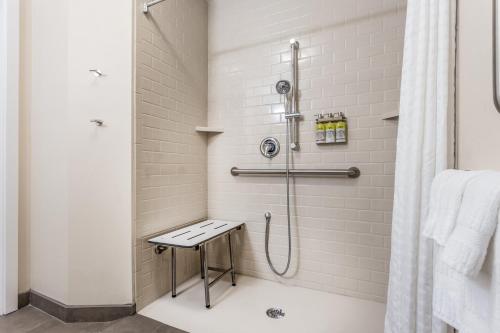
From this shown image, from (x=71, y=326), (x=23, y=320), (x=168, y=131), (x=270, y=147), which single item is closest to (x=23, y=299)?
(x=23, y=320)

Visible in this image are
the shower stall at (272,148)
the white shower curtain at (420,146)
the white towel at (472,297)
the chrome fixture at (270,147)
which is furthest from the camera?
the chrome fixture at (270,147)

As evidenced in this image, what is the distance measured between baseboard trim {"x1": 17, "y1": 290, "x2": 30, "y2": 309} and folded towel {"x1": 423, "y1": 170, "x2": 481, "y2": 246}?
8.03ft

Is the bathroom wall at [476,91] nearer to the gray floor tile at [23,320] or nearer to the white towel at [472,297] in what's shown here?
the white towel at [472,297]

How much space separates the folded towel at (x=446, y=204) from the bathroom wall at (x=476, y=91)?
134 mm

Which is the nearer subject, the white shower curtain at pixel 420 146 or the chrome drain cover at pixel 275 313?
the white shower curtain at pixel 420 146

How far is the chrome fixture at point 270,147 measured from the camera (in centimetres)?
215

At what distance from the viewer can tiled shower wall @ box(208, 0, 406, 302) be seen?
6.01 feet

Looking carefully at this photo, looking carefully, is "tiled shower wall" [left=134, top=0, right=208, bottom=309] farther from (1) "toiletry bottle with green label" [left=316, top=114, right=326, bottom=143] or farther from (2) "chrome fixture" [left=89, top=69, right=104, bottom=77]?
(1) "toiletry bottle with green label" [left=316, top=114, right=326, bottom=143]

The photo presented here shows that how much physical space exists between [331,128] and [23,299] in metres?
2.53

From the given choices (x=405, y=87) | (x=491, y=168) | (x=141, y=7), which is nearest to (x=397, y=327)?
(x=491, y=168)

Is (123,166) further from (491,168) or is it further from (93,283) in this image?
(491,168)

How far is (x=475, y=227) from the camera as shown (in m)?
0.60

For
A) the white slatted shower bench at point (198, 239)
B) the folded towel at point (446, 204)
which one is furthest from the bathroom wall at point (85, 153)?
the folded towel at point (446, 204)

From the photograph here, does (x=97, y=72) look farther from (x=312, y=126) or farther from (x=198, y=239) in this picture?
(x=312, y=126)
